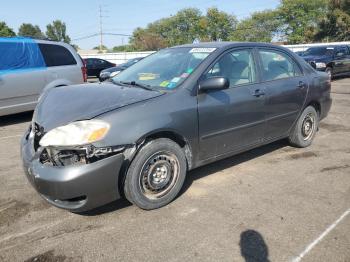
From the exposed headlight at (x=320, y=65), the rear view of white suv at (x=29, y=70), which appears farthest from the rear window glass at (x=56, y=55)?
the exposed headlight at (x=320, y=65)

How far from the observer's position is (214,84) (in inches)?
155

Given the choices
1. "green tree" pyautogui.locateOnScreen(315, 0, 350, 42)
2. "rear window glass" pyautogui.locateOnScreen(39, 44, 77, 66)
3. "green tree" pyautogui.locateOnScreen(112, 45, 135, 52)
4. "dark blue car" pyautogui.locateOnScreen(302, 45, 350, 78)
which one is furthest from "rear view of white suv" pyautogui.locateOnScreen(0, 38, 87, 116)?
"green tree" pyautogui.locateOnScreen(112, 45, 135, 52)

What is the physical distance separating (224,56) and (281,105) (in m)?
1.19

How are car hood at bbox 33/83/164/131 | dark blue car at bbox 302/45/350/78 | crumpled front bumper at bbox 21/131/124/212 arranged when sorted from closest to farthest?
crumpled front bumper at bbox 21/131/124/212, car hood at bbox 33/83/164/131, dark blue car at bbox 302/45/350/78

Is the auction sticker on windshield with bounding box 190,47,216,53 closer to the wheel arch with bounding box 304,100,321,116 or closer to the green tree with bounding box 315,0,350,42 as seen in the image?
the wheel arch with bounding box 304,100,321,116

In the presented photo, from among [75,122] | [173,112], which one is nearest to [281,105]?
[173,112]

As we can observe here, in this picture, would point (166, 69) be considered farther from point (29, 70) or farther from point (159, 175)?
point (29, 70)

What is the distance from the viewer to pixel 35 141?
370 cm

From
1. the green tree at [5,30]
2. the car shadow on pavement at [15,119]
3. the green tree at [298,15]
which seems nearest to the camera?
the car shadow on pavement at [15,119]

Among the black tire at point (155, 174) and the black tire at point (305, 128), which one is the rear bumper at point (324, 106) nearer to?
the black tire at point (305, 128)

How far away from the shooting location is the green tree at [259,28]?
75.3 meters

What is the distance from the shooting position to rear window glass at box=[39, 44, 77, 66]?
847 cm

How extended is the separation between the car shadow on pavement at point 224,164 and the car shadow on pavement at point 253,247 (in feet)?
3.48

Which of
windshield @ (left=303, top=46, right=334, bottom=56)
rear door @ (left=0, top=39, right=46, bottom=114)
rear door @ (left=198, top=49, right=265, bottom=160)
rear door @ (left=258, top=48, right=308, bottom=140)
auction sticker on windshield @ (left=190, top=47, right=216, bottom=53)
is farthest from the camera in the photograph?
windshield @ (left=303, top=46, right=334, bottom=56)
